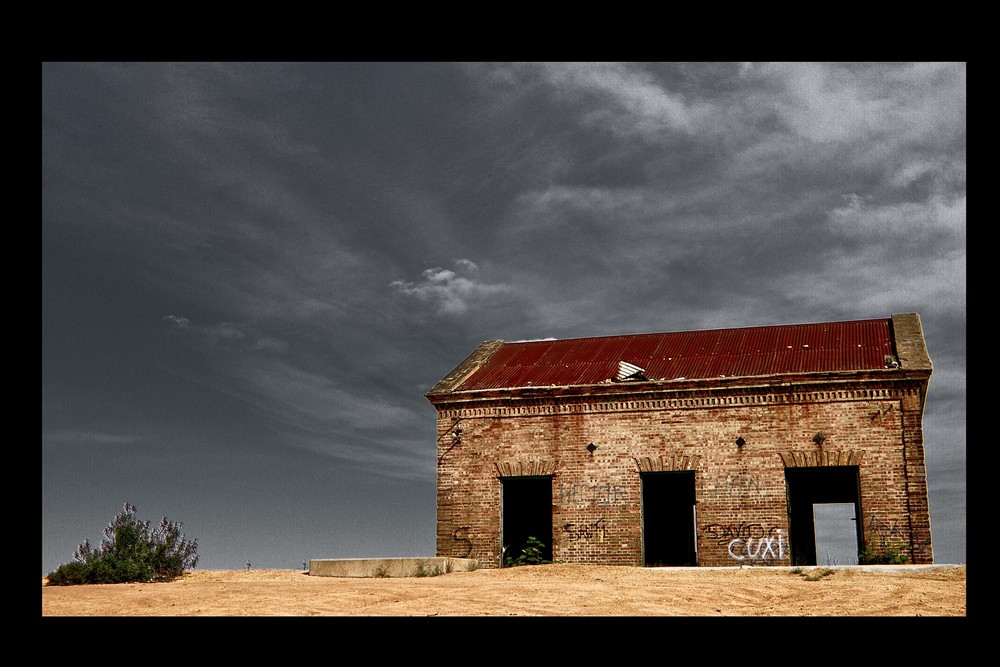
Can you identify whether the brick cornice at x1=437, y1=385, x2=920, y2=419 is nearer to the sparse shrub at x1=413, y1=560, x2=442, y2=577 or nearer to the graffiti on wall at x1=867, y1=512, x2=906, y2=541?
the graffiti on wall at x1=867, y1=512, x2=906, y2=541

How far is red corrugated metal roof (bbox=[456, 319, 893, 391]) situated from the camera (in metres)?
20.8

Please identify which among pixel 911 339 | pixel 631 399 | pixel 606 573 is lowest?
pixel 606 573

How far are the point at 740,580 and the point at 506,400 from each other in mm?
8664

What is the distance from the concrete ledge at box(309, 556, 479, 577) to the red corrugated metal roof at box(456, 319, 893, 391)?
21.3ft

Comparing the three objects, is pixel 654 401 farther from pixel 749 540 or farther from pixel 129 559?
pixel 129 559

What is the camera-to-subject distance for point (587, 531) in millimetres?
20266

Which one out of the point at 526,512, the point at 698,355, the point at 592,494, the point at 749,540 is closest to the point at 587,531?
the point at 592,494

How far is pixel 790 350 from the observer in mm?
21859

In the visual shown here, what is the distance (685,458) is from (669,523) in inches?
246

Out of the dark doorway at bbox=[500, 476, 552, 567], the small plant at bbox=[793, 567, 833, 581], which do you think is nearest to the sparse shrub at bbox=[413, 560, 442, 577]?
the small plant at bbox=[793, 567, 833, 581]
